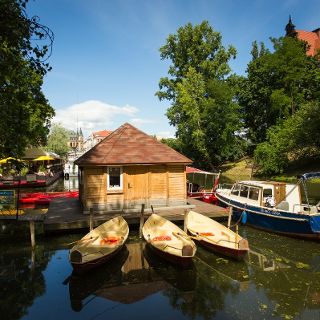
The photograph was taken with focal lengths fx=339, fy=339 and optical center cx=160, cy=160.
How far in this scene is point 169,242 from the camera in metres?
15.3

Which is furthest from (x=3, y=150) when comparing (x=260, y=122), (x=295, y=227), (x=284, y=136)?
(x=260, y=122)

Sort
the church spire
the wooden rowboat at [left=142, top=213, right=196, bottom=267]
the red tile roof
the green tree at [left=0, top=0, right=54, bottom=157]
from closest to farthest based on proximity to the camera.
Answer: the green tree at [left=0, top=0, right=54, bottom=157], the wooden rowboat at [left=142, top=213, right=196, bottom=267], the church spire, the red tile roof

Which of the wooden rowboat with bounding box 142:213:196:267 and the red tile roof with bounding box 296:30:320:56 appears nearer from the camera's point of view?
the wooden rowboat with bounding box 142:213:196:267

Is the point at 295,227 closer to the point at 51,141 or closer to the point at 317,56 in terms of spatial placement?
the point at 317,56

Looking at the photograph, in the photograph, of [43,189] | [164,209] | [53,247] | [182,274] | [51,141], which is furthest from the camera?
[51,141]

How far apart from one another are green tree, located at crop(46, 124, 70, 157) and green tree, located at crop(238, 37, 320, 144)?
226 feet

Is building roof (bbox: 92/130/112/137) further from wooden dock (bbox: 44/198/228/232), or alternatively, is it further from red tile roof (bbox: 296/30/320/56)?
wooden dock (bbox: 44/198/228/232)

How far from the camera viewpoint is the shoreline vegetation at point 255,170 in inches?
1916

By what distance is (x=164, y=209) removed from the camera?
21266mm

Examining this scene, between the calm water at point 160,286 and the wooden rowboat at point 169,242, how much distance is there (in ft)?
1.80

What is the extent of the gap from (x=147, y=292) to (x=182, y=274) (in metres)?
2.11

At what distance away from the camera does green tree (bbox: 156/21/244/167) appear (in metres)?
55.0

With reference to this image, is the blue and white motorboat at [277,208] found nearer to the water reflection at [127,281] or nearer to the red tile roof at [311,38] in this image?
the water reflection at [127,281]

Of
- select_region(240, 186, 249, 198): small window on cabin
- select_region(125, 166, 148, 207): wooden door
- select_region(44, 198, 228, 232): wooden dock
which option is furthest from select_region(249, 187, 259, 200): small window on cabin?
select_region(125, 166, 148, 207): wooden door
